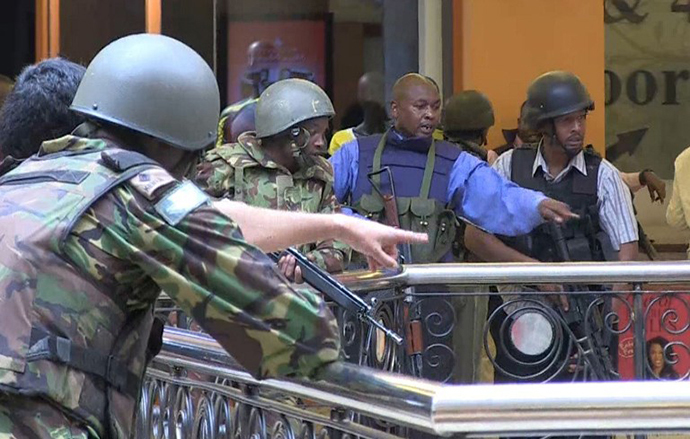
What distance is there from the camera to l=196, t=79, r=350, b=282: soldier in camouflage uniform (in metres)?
5.64

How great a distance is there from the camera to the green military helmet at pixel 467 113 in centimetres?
774

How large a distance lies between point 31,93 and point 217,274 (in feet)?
5.45

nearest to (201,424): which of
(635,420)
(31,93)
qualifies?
(31,93)

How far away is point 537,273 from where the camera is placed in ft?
18.2

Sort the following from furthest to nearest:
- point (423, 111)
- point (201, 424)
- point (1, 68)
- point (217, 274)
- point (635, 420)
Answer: point (1, 68) < point (423, 111) < point (201, 424) < point (635, 420) < point (217, 274)

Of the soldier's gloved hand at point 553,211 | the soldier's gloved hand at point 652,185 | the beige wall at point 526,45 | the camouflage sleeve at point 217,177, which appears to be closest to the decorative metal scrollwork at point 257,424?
the camouflage sleeve at point 217,177

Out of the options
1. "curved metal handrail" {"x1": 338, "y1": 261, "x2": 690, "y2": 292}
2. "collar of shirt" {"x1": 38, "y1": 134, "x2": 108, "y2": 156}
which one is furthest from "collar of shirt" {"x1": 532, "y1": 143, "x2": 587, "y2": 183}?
"collar of shirt" {"x1": 38, "y1": 134, "x2": 108, "y2": 156}

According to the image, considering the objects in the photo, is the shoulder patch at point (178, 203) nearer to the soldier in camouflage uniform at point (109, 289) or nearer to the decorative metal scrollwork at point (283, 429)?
the soldier in camouflage uniform at point (109, 289)

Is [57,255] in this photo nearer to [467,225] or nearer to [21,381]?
[21,381]

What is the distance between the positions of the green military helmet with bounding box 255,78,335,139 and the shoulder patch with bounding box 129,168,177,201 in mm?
3212

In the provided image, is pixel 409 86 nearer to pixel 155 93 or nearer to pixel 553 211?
pixel 553 211

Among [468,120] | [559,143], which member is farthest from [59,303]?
[468,120]

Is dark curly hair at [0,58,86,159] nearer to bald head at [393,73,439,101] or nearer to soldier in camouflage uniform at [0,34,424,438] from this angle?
soldier in camouflage uniform at [0,34,424,438]

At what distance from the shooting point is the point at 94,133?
8.91ft
